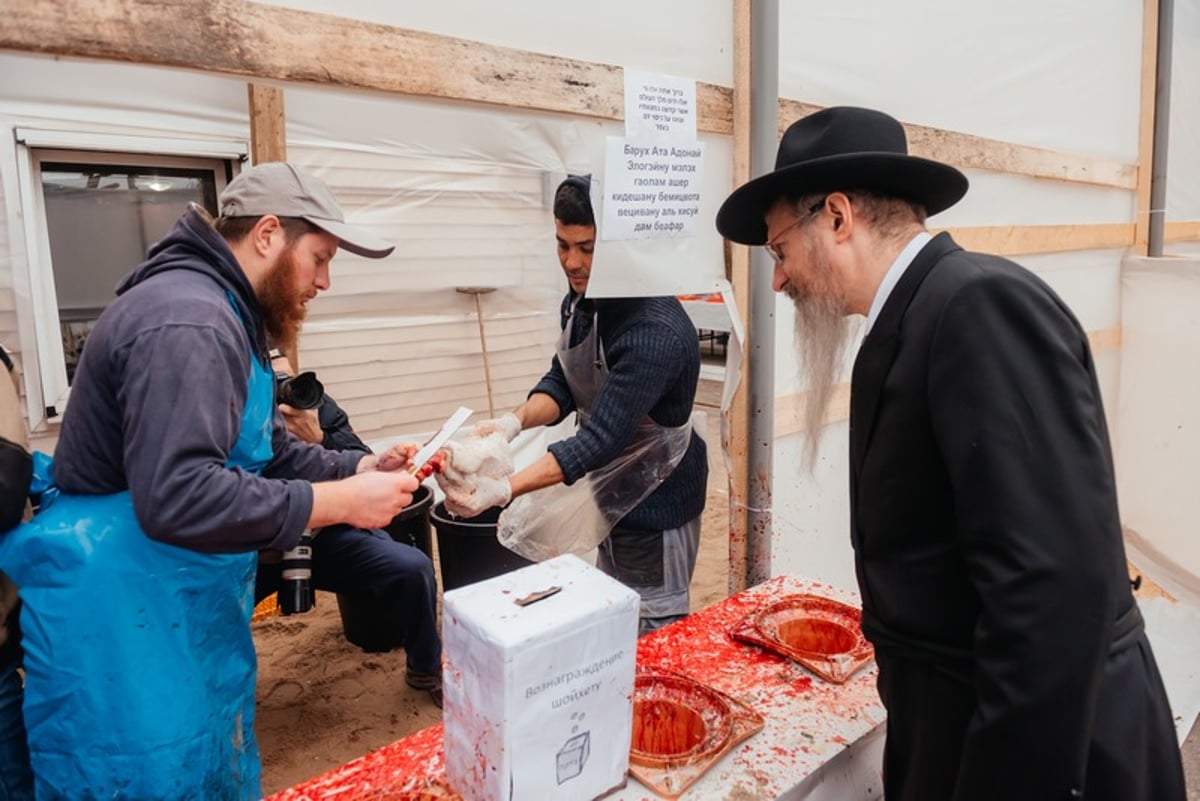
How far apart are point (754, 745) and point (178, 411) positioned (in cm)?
119

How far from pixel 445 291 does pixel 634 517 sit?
9.04 feet

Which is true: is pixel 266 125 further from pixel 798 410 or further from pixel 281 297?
pixel 798 410

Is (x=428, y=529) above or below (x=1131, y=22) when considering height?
below

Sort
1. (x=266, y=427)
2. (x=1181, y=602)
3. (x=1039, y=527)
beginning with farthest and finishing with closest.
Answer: (x=1181, y=602) < (x=266, y=427) < (x=1039, y=527)

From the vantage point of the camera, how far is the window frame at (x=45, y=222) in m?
3.21

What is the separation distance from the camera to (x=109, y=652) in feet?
4.72

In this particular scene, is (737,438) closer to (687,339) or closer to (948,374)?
(687,339)

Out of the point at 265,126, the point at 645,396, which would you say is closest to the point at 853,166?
the point at 645,396

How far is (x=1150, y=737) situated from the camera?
119 centimetres

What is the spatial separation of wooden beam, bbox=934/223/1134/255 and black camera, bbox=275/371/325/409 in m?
2.78

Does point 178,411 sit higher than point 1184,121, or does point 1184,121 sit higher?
point 1184,121

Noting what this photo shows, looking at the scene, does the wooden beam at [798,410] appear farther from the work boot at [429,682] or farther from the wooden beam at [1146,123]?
the wooden beam at [1146,123]

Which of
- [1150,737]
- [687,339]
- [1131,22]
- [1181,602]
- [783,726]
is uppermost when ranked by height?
[1131,22]

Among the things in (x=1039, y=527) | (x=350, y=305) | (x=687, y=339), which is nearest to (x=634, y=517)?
(x=687, y=339)
